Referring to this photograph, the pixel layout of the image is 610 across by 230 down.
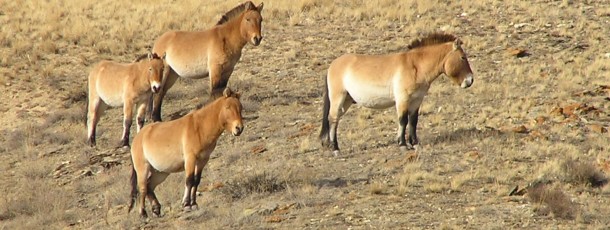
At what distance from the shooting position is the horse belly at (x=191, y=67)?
20.2 metres

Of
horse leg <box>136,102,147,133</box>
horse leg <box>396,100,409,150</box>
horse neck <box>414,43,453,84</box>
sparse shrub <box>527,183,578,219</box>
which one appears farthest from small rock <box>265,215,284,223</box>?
horse leg <box>136,102,147,133</box>

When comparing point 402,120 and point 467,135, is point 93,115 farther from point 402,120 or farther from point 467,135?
point 467,135

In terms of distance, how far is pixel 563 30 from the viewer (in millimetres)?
27891

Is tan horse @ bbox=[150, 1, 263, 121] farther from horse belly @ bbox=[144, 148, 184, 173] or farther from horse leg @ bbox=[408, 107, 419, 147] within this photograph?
horse belly @ bbox=[144, 148, 184, 173]

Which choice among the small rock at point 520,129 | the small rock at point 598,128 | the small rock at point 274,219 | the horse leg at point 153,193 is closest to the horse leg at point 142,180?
the horse leg at point 153,193

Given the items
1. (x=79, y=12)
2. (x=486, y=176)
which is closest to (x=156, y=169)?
(x=486, y=176)

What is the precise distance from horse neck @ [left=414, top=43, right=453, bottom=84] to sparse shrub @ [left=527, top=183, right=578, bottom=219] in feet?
10.9

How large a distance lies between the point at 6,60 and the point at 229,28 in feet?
33.2

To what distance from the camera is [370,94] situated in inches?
689

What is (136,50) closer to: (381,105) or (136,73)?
(136,73)

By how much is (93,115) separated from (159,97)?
1250 mm

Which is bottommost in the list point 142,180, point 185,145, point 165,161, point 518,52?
point 518,52

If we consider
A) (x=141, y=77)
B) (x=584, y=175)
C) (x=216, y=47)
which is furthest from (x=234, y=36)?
(x=584, y=175)

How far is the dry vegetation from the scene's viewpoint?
14.3m
